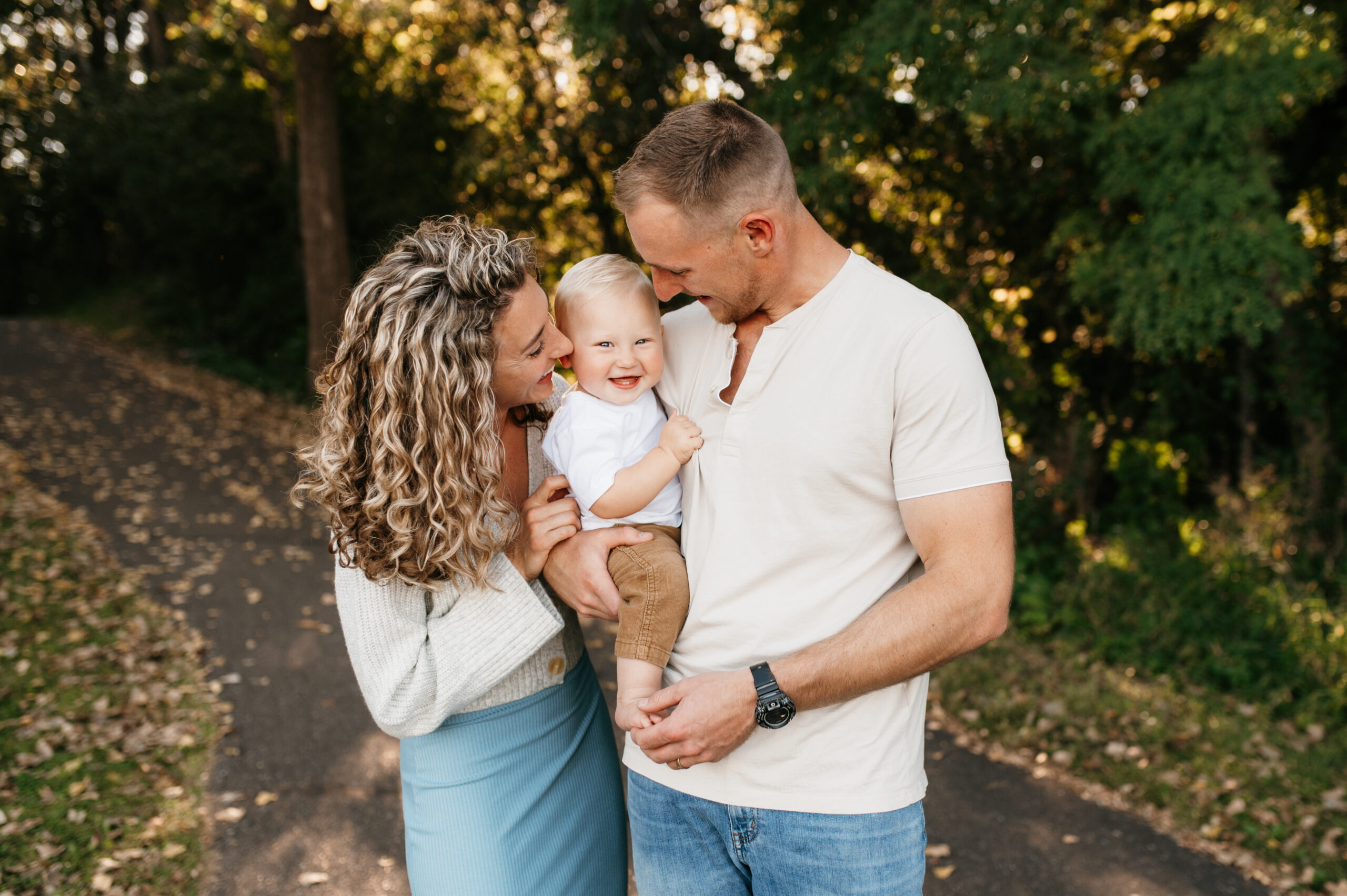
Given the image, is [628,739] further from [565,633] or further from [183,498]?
[183,498]

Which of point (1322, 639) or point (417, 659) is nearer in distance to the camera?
point (417, 659)

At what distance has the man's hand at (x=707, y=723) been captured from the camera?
1736 millimetres

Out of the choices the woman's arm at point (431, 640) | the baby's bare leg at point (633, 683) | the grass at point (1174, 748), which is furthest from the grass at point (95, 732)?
the grass at point (1174, 748)

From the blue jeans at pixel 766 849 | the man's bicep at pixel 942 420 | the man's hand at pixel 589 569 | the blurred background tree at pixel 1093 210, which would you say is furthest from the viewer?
the blurred background tree at pixel 1093 210

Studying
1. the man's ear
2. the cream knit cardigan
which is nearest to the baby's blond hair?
the man's ear

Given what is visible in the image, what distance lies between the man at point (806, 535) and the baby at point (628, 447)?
0.07 metres

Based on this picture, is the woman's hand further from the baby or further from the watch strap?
the watch strap

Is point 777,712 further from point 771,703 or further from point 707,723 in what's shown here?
point 707,723

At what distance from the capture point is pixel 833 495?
1.78 m

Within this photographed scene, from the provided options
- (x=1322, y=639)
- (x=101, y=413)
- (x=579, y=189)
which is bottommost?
(x=1322, y=639)

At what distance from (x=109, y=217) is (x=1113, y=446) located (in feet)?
80.0

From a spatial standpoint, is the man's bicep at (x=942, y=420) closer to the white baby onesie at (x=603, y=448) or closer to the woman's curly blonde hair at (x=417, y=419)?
the white baby onesie at (x=603, y=448)

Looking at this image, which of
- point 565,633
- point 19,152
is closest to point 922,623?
point 565,633

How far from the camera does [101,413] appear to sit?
38.7ft
